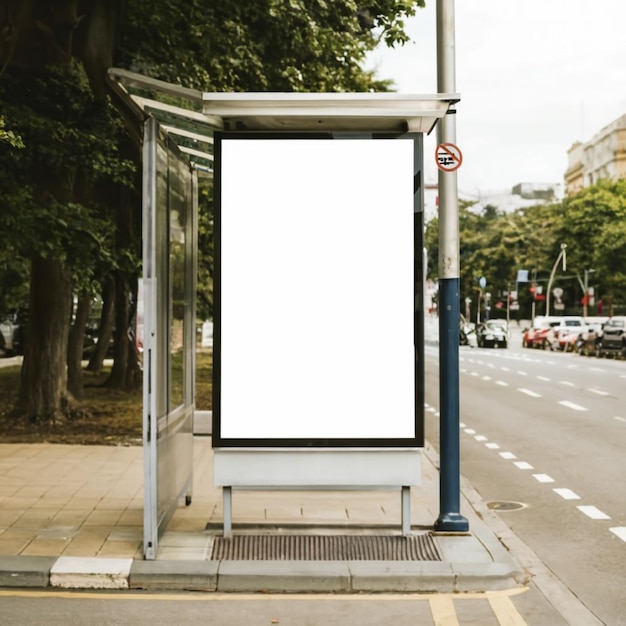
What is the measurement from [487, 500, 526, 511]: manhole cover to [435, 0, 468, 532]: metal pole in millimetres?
1973

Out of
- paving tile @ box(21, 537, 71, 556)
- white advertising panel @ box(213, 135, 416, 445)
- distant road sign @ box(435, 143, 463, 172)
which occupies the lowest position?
paving tile @ box(21, 537, 71, 556)

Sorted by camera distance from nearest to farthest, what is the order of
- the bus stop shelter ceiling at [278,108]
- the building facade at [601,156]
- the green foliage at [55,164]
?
the bus stop shelter ceiling at [278,108] < the green foliage at [55,164] < the building facade at [601,156]

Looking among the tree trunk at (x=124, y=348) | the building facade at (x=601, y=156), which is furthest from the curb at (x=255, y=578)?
the building facade at (x=601, y=156)

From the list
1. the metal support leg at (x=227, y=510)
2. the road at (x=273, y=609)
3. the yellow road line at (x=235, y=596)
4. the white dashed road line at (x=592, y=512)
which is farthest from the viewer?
the white dashed road line at (x=592, y=512)

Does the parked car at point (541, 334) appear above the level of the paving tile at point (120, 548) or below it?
above

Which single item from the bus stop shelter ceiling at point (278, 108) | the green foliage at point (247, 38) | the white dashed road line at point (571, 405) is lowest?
the white dashed road line at point (571, 405)

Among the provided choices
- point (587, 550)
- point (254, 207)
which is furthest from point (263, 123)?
point (587, 550)

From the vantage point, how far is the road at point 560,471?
7.32 meters

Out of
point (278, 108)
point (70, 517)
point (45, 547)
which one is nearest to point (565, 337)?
point (70, 517)

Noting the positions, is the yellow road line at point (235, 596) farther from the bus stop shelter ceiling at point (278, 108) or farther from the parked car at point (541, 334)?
the parked car at point (541, 334)

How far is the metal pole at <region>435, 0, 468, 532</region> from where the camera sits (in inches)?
303

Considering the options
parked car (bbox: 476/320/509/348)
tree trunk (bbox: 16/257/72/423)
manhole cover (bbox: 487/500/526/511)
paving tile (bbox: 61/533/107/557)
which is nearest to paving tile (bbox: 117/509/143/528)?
paving tile (bbox: 61/533/107/557)

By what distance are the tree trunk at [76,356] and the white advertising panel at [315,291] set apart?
40.9 feet

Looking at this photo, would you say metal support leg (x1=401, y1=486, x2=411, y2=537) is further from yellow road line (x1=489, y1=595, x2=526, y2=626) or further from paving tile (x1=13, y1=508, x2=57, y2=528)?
paving tile (x1=13, y1=508, x2=57, y2=528)
